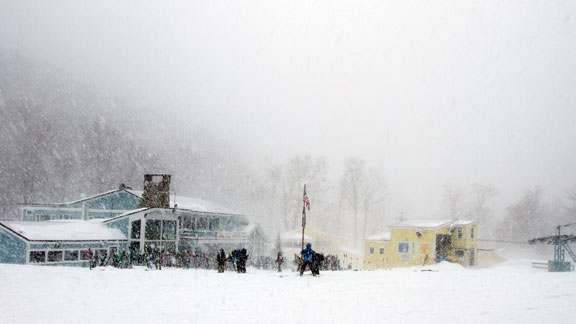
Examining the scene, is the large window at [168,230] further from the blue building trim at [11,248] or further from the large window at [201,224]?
the blue building trim at [11,248]

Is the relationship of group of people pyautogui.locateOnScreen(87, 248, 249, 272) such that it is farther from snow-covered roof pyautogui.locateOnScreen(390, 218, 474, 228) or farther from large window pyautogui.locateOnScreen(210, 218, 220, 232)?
snow-covered roof pyautogui.locateOnScreen(390, 218, 474, 228)

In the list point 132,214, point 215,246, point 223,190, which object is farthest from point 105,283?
point 223,190

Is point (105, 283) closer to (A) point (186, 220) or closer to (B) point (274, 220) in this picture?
(A) point (186, 220)

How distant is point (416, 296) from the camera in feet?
49.4

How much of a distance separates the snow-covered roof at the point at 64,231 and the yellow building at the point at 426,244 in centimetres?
2640

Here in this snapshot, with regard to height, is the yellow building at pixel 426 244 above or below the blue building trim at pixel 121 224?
below

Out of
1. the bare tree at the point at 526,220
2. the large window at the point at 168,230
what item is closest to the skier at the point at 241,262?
the large window at the point at 168,230

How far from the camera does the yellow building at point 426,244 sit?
43.0 metres

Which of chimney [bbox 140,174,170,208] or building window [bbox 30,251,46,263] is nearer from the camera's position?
building window [bbox 30,251,46,263]

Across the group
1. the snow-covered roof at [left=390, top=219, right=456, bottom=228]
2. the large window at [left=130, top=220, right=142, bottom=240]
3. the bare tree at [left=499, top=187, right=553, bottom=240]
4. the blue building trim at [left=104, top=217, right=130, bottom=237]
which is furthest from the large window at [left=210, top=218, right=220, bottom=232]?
the bare tree at [left=499, top=187, right=553, bottom=240]

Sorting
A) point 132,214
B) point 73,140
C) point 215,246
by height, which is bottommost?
point 215,246

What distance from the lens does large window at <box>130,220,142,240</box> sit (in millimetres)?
34719

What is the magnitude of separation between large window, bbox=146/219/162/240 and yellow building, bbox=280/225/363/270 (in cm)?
2258

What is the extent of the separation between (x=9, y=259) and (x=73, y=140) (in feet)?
151
